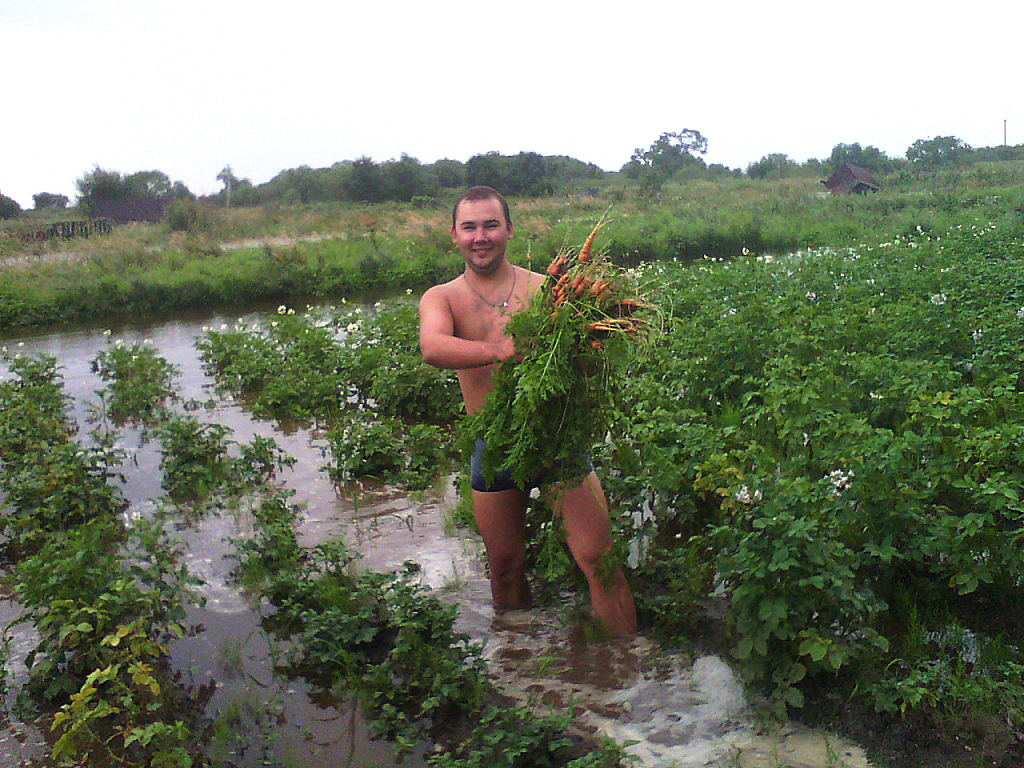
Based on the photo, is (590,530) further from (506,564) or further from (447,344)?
(447,344)

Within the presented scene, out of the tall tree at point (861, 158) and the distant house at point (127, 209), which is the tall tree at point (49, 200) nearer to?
the distant house at point (127, 209)

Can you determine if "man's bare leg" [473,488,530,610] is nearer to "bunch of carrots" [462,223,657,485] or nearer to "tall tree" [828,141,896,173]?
"bunch of carrots" [462,223,657,485]

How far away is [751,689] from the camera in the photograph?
3.39 m

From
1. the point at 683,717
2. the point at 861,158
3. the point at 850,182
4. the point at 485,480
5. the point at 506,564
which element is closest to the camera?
the point at 683,717

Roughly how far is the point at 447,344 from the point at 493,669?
142 centimetres

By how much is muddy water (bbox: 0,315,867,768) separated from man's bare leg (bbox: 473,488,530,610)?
0.34 feet

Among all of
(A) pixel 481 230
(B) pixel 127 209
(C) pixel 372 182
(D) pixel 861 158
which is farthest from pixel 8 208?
(D) pixel 861 158

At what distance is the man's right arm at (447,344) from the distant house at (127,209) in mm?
39768

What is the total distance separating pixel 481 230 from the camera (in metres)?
3.91

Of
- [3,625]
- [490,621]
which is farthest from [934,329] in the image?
[3,625]

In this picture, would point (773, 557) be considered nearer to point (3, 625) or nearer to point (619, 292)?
point (619, 292)

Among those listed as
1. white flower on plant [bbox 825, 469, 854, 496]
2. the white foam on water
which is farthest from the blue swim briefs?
white flower on plant [bbox 825, 469, 854, 496]

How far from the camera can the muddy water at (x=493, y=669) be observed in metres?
3.24

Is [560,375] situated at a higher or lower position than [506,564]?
higher
